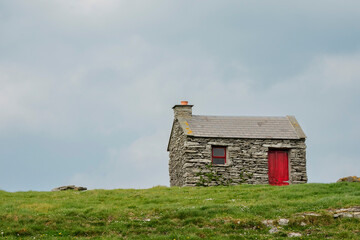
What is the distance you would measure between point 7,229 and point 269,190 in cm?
1570

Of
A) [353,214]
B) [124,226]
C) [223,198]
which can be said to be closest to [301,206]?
[353,214]

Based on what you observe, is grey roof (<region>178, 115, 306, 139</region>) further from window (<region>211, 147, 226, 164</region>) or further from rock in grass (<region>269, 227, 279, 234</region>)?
rock in grass (<region>269, 227, 279, 234</region>)

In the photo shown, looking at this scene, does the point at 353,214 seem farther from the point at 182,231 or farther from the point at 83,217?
the point at 83,217

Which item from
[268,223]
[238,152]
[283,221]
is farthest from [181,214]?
[238,152]

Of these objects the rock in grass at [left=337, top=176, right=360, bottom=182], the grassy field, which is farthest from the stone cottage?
the grassy field

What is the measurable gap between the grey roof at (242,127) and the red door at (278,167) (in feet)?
4.71

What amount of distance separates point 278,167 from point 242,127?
4328 millimetres

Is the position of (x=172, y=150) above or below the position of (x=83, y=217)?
above

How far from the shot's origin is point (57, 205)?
85.2 feet

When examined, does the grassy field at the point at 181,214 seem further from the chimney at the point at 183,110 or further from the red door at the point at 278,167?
the chimney at the point at 183,110

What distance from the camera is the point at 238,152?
39375mm

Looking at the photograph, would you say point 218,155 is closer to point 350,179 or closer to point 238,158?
point 238,158

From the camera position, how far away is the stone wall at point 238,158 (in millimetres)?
38469

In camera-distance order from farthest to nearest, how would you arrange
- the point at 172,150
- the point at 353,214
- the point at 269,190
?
the point at 172,150, the point at 269,190, the point at 353,214
